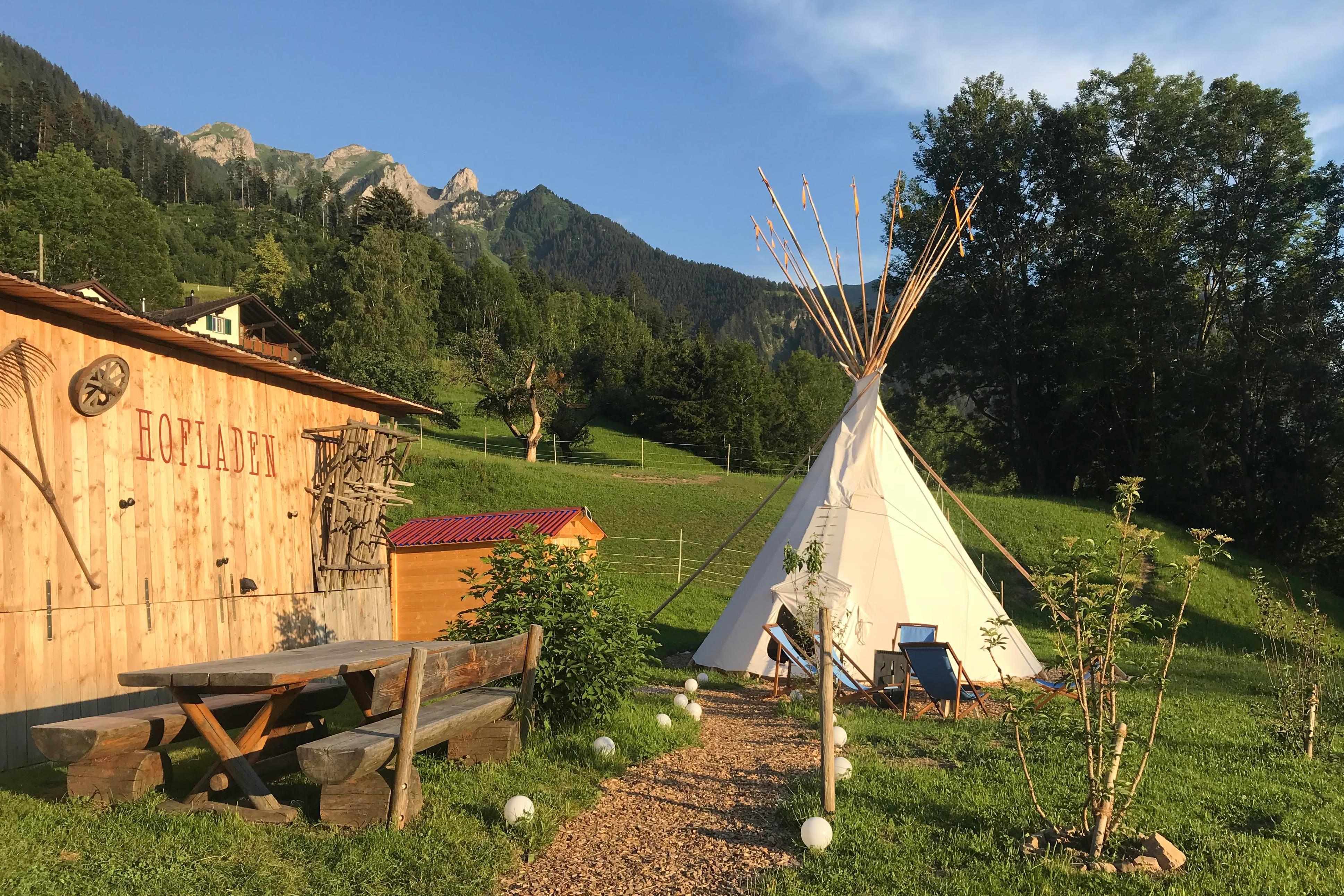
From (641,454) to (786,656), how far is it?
2234 cm

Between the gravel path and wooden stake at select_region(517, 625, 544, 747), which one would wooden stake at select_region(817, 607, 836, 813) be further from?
wooden stake at select_region(517, 625, 544, 747)

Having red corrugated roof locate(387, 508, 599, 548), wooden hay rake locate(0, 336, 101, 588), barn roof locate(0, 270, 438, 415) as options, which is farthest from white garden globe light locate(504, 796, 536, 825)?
red corrugated roof locate(387, 508, 599, 548)

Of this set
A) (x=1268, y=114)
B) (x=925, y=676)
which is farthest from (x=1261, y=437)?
(x=925, y=676)

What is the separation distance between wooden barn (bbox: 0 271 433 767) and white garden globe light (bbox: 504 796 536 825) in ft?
11.2

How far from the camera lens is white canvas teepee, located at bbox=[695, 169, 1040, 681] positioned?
30.2 feet

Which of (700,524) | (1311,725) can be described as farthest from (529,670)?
(700,524)

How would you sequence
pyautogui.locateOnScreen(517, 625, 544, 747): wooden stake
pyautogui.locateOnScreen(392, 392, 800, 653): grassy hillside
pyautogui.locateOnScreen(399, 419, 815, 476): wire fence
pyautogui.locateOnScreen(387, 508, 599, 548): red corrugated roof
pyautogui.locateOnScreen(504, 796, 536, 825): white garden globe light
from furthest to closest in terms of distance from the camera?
1. pyautogui.locateOnScreen(399, 419, 815, 476): wire fence
2. pyautogui.locateOnScreen(392, 392, 800, 653): grassy hillside
3. pyautogui.locateOnScreen(387, 508, 599, 548): red corrugated roof
4. pyautogui.locateOnScreen(517, 625, 544, 747): wooden stake
5. pyautogui.locateOnScreen(504, 796, 536, 825): white garden globe light

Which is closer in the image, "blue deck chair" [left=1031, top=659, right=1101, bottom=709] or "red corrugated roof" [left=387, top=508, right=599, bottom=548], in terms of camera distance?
"blue deck chair" [left=1031, top=659, right=1101, bottom=709]

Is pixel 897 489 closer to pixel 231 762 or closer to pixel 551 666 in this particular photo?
pixel 551 666

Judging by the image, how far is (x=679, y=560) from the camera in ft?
59.5

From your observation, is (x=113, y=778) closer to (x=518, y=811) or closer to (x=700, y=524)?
(x=518, y=811)

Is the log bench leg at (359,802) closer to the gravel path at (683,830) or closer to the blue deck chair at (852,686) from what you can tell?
the gravel path at (683,830)

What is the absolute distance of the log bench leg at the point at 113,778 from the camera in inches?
172

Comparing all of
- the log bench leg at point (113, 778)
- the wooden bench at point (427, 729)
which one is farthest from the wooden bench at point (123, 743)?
the wooden bench at point (427, 729)
